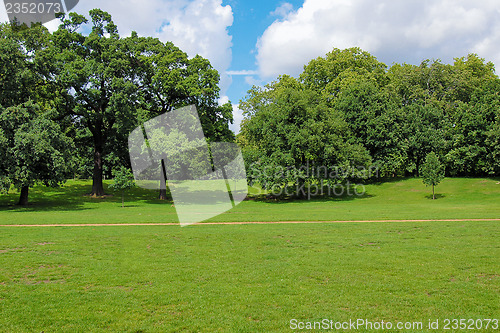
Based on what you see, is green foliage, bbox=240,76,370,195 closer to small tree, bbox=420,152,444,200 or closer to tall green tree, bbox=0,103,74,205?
small tree, bbox=420,152,444,200

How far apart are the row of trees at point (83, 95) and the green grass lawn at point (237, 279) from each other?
14.5 metres

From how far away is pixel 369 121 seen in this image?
155ft

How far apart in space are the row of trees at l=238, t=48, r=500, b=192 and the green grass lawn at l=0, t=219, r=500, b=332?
22.9 metres

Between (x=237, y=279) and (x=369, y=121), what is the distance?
42664 millimetres

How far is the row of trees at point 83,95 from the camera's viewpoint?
2730 cm

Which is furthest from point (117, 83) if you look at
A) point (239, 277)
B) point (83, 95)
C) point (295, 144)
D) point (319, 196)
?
point (239, 277)

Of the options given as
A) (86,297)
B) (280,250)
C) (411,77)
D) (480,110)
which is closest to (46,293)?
(86,297)

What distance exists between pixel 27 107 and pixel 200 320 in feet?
Answer: 97.1

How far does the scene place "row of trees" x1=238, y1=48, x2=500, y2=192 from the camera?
37938 mm

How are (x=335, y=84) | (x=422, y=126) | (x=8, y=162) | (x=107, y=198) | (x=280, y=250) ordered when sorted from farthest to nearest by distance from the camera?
(x=335, y=84) → (x=422, y=126) → (x=107, y=198) → (x=8, y=162) → (x=280, y=250)

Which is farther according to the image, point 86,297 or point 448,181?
point 448,181

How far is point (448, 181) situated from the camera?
46.8 meters

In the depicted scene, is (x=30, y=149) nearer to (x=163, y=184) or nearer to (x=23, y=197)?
(x=23, y=197)

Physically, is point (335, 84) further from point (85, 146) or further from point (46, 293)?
point (46, 293)
